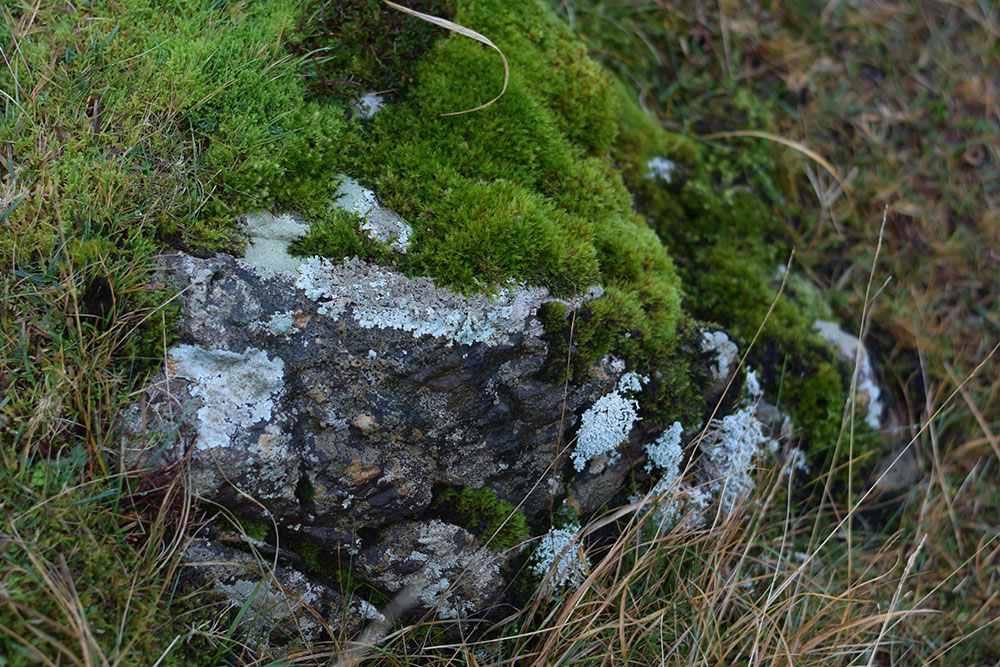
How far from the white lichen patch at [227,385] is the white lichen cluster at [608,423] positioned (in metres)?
1.18

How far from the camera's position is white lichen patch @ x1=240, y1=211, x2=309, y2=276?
2469mm

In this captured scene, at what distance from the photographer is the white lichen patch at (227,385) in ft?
7.63

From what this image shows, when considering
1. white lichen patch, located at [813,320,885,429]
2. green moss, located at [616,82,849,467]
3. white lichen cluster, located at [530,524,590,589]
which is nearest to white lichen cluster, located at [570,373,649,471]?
white lichen cluster, located at [530,524,590,589]

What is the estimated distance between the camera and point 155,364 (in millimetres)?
2338

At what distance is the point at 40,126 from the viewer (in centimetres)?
241

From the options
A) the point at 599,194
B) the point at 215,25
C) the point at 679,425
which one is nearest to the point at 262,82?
the point at 215,25

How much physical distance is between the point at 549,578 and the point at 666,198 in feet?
6.82

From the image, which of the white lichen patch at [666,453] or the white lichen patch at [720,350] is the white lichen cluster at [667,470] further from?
the white lichen patch at [720,350]

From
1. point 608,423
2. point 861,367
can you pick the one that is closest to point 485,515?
point 608,423

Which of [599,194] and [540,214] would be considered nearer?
[540,214]

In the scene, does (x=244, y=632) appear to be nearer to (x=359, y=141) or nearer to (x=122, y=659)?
(x=122, y=659)

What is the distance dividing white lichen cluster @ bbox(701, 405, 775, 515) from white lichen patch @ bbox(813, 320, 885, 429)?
0.86 m

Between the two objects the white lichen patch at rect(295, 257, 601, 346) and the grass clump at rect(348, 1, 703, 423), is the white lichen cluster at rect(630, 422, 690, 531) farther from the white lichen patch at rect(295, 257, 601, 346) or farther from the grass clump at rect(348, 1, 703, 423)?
the white lichen patch at rect(295, 257, 601, 346)

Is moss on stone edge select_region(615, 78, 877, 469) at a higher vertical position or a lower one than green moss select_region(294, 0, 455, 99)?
lower
